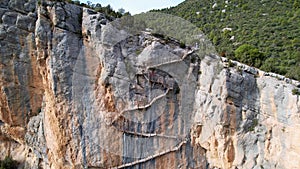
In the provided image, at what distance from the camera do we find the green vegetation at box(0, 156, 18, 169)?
11.3m

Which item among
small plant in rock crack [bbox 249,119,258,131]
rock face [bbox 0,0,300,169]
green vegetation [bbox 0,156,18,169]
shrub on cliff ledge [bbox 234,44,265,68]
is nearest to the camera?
small plant in rock crack [bbox 249,119,258,131]

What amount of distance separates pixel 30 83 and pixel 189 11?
10855mm

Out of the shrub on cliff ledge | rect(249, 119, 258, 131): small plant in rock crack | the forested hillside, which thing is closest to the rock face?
rect(249, 119, 258, 131): small plant in rock crack

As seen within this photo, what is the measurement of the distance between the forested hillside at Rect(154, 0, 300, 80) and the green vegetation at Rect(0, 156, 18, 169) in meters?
8.61

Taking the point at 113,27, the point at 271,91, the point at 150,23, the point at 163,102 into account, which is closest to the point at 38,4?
the point at 113,27

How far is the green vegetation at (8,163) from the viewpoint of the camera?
11304mm

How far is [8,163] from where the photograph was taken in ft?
37.3

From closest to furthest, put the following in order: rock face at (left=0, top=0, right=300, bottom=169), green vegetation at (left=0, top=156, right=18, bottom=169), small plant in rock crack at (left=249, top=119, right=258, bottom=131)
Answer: small plant in rock crack at (left=249, top=119, right=258, bottom=131), rock face at (left=0, top=0, right=300, bottom=169), green vegetation at (left=0, top=156, right=18, bottom=169)

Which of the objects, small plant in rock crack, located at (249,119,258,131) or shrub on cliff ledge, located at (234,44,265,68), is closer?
small plant in rock crack, located at (249,119,258,131)

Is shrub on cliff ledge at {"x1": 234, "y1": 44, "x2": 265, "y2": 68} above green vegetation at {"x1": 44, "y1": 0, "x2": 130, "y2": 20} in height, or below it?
below

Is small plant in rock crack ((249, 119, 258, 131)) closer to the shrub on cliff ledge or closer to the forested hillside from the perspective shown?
the forested hillside

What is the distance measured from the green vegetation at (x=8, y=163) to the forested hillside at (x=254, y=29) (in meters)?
8.61

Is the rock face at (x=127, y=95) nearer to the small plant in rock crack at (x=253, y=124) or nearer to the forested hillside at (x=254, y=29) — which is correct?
the small plant in rock crack at (x=253, y=124)

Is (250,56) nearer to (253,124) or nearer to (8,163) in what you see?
(253,124)
